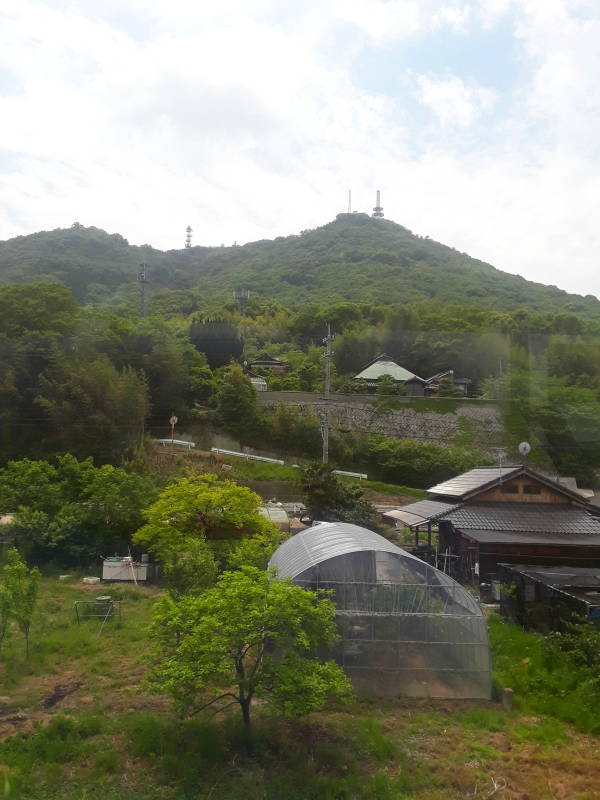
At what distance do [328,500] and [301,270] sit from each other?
61.4 meters

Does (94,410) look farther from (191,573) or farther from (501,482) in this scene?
(191,573)

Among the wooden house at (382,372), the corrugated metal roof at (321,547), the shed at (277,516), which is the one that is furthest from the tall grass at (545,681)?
the wooden house at (382,372)

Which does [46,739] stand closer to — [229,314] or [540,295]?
[229,314]

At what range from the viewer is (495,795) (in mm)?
6152

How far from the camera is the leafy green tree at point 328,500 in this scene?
20.6 meters

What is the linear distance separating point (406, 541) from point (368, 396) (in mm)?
15099

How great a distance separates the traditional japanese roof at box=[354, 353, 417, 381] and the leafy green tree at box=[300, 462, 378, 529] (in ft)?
56.4

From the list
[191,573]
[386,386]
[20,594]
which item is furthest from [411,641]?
[386,386]

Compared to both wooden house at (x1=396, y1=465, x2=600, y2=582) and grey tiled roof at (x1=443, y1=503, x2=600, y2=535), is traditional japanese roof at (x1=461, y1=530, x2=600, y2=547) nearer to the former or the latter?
wooden house at (x1=396, y1=465, x2=600, y2=582)

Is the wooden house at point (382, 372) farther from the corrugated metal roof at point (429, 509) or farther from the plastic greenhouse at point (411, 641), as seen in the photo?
the plastic greenhouse at point (411, 641)

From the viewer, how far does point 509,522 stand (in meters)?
15.6

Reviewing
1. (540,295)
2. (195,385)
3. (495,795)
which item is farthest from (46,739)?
(540,295)

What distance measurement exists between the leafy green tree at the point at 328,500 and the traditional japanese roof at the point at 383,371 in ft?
56.4

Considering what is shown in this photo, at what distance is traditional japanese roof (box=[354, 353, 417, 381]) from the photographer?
38.4 meters
